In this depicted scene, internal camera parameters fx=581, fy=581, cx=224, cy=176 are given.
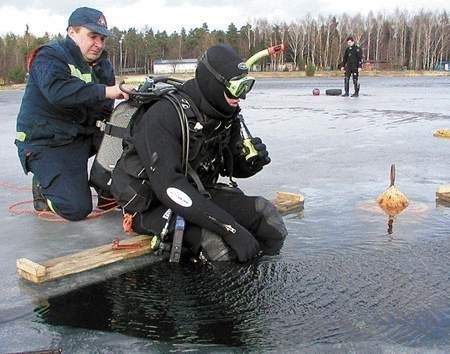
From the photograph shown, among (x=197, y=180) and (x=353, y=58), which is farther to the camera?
(x=353, y=58)

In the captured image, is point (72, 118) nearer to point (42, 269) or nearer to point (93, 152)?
point (93, 152)

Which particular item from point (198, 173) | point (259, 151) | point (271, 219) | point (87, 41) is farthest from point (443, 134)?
point (87, 41)

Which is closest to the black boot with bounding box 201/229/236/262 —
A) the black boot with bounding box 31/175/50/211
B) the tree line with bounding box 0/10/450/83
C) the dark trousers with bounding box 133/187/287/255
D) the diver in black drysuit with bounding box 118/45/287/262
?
the diver in black drysuit with bounding box 118/45/287/262

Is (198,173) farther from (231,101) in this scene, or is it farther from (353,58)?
(353,58)

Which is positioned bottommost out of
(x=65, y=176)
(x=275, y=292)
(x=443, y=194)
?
(x=275, y=292)

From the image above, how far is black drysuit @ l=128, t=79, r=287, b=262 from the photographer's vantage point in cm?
319

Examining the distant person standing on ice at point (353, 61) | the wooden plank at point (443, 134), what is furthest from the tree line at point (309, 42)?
the wooden plank at point (443, 134)

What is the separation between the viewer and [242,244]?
3.22 metres

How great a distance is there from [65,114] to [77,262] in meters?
1.53

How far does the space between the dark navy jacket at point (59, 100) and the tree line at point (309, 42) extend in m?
63.6

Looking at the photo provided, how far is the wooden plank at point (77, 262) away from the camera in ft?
9.82

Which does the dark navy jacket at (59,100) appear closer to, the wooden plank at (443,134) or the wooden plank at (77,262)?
the wooden plank at (77,262)

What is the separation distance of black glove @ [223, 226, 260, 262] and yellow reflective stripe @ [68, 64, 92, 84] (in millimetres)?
1782

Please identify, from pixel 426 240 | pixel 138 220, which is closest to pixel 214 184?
pixel 138 220
